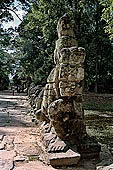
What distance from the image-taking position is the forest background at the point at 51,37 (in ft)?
56.2

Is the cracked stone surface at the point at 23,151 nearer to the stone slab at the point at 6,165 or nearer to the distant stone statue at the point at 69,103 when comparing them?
the stone slab at the point at 6,165

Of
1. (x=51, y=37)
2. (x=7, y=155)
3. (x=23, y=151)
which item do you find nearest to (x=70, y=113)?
(x=23, y=151)

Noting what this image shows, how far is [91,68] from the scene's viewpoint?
2103 cm

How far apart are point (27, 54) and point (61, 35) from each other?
52.3 ft

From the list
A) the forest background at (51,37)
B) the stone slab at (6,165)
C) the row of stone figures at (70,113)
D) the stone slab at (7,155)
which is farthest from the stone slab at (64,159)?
the forest background at (51,37)

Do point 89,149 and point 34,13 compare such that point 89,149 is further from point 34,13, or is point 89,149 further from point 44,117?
point 34,13

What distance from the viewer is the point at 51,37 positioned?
17.4m

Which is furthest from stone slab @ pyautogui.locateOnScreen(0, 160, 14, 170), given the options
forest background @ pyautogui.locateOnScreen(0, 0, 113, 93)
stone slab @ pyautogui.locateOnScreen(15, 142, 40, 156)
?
forest background @ pyautogui.locateOnScreen(0, 0, 113, 93)

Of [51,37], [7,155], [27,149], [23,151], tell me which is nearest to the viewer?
[7,155]

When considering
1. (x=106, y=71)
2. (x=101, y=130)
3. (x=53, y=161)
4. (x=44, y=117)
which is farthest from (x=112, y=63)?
(x=53, y=161)

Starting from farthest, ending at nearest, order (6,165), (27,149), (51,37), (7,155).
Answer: (51,37), (27,149), (7,155), (6,165)

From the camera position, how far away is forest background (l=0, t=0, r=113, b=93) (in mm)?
17141

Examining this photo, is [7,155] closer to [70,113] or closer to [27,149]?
[27,149]

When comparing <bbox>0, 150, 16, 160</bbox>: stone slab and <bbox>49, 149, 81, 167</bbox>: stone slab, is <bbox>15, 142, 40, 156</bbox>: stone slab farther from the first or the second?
<bbox>49, 149, 81, 167</bbox>: stone slab
